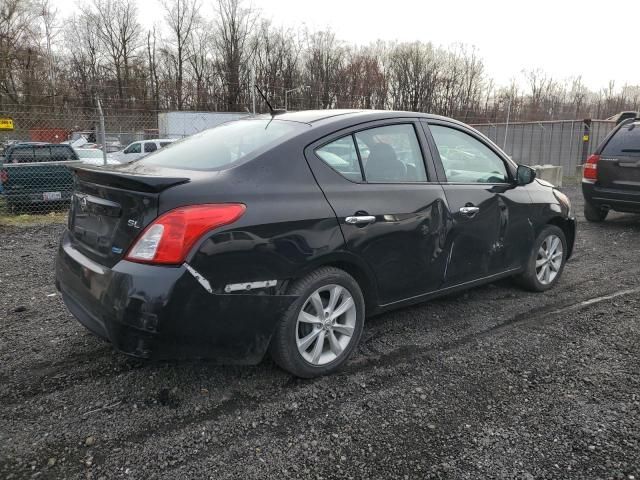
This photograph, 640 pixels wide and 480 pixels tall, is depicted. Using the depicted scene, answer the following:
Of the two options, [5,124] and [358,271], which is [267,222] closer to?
[358,271]

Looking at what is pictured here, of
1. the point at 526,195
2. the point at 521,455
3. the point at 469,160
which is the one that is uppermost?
the point at 469,160

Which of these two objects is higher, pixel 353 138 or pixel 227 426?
pixel 353 138

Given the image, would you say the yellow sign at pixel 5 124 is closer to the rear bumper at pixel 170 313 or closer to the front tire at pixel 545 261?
the rear bumper at pixel 170 313

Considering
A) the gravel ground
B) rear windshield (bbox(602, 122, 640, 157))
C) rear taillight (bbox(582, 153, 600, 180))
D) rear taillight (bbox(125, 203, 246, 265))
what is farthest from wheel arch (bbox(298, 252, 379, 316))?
rear taillight (bbox(582, 153, 600, 180))

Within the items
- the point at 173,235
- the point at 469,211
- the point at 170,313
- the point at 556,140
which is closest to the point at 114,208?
the point at 173,235

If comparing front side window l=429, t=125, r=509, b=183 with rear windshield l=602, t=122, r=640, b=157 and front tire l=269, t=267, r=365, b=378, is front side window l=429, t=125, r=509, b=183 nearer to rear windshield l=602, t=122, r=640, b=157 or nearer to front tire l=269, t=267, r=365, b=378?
front tire l=269, t=267, r=365, b=378

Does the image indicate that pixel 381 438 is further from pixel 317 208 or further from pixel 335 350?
pixel 317 208

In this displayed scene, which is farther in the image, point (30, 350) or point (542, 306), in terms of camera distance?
point (542, 306)

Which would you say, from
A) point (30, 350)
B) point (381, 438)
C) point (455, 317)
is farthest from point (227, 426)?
point (455, 317)

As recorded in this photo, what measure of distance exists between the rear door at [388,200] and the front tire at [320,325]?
9.3 inches

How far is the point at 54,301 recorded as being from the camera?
14.0 ft

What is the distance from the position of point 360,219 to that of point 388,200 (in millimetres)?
301

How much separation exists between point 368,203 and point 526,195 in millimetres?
1914

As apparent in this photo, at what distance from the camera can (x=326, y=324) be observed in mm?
2928
